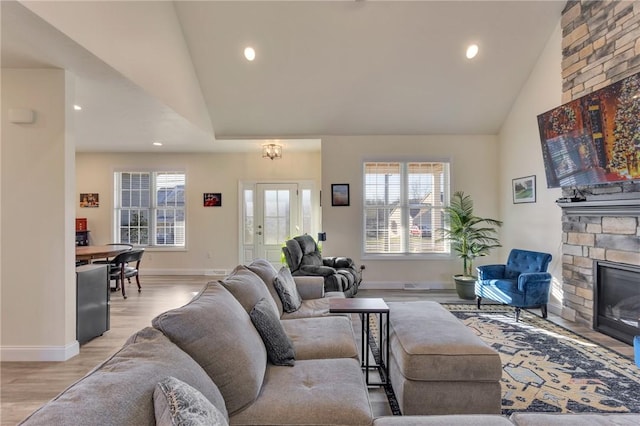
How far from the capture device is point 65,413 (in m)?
0.77

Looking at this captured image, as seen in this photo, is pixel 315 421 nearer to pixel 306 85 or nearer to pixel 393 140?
pixel 306 85

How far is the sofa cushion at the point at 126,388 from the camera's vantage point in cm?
78

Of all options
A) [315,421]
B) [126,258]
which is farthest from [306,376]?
[126,258]

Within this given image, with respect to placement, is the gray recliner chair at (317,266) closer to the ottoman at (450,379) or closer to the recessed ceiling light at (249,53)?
the ottoman at (450,379)

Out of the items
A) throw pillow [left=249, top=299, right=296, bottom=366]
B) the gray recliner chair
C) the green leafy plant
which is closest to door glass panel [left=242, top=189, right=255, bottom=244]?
the gray recliner chair

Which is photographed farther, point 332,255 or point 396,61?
point 332,255

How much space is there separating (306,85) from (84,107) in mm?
2883

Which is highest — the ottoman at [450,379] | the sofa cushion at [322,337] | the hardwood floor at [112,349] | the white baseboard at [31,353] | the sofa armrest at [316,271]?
the sofa armrest at [316,271]

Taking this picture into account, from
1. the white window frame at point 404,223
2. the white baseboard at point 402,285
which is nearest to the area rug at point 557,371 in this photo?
the white baseboard at point 402,285

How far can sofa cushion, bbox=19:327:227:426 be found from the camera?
2.55 feet

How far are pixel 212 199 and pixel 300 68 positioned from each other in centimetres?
350

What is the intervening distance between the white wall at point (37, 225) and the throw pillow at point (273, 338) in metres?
2.31

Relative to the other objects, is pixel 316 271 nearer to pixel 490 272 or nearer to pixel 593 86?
pixel 490 272

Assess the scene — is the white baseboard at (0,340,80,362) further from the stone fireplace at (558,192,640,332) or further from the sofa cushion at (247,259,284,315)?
the stone fireplace at (558,192,640,332)
